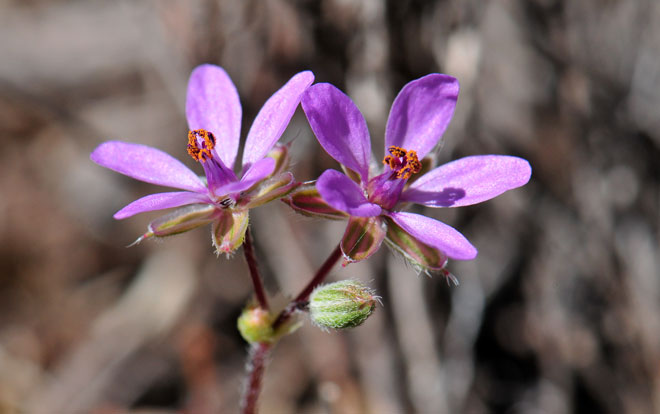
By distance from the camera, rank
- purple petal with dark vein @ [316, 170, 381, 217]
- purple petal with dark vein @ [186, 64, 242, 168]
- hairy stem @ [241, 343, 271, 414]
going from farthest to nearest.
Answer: hairy stem @ [241, 343, 271, 414] → purple petal with dark vein @ [186, 64, 242, 168] → purple petal with dark vein @ [316, 170, 381, 217]

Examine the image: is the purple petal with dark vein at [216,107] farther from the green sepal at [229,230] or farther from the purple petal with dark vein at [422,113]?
the purple petal with dark vein at [422,113]

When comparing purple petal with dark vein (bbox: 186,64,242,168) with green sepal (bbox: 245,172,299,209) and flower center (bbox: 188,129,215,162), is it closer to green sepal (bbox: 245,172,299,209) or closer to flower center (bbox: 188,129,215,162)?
flower center (bbox: 188,129,215,162)

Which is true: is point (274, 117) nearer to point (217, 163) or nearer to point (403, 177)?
point (217, 163)

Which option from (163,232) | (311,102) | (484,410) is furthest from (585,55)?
(163,232)

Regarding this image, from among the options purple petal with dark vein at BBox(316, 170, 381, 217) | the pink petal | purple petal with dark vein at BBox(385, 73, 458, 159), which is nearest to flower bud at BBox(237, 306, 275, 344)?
purple petal with dark vein at BBox(316, 170, 381, 217)

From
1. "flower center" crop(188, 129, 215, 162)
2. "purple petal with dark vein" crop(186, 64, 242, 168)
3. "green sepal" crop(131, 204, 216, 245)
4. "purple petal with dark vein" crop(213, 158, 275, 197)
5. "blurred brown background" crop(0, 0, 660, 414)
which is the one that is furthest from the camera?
"blurred brown background" crop(0, 0, 660, 414)

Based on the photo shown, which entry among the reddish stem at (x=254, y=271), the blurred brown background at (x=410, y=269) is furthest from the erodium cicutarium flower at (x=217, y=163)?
the blurred brown background at (x=410, y=269)
